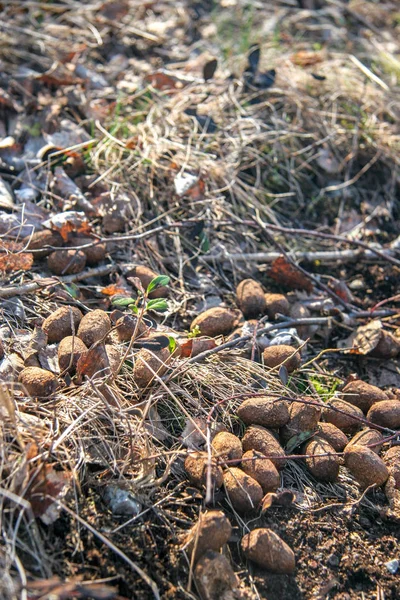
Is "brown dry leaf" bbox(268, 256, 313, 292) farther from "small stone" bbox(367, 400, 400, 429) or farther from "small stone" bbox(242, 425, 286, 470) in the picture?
"small stone" bbox(242, 425, 286, 470)

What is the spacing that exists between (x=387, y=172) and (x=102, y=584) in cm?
283

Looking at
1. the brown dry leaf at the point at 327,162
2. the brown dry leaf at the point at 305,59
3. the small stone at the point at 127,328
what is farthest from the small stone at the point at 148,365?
the brown dry leaf at the point at 305,59

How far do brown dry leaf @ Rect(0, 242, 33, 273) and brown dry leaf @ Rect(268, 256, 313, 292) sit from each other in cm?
111

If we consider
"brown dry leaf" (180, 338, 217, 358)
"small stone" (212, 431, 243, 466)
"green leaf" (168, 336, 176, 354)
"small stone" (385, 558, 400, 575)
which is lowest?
"small stone" (385, 558, 400, 575)

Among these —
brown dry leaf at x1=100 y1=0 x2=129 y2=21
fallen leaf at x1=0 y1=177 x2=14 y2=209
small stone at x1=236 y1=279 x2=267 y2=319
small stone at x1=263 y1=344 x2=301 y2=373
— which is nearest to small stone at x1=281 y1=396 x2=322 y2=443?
small stone at x1=263 y1=344 x2=301 y2=373

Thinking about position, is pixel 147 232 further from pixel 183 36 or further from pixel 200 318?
pixel 183 36

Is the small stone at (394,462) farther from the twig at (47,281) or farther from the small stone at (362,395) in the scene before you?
the twig at (47,281)

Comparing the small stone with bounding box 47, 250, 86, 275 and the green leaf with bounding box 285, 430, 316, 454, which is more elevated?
the small stone with bounding box 47, 250, 86, 275

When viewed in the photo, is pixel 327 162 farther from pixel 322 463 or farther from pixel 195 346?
pixel 322 463

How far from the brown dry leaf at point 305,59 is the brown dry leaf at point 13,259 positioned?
2446 mm

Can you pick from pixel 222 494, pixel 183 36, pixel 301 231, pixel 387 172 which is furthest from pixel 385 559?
pixel 183 36

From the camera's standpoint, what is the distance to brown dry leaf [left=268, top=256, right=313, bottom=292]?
279 centimetres

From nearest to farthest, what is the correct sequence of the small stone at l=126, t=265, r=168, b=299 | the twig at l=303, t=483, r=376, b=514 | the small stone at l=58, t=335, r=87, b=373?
the twig at l=303, t=483, r=376, b=514, the small stone at l=58, t=335, r=87, b=373, the small stone at l=126, t=265, r=168, b=299

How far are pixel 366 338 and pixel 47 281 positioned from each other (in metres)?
1.37
